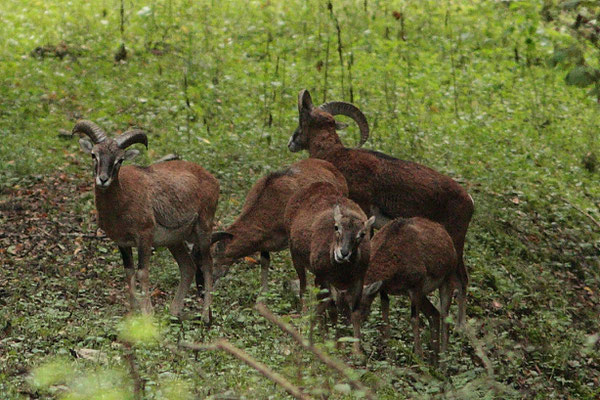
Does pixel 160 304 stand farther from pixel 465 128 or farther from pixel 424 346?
pixel 465 128

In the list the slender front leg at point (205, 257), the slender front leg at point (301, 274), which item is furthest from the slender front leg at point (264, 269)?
the slender front leg at point (301, 274)

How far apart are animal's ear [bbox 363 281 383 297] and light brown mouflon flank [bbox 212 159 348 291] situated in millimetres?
2098

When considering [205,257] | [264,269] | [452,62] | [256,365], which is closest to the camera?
[256,365]

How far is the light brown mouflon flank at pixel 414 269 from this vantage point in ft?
33.1

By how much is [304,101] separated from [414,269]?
14.1 feet

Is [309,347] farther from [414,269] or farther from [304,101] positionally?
[304,101]

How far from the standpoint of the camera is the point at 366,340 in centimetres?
1043

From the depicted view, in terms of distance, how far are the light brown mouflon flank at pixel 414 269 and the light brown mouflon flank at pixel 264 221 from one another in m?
1.61

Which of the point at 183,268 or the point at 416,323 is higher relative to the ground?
the point at 416,323

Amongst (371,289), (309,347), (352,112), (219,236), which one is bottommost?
(219,236)

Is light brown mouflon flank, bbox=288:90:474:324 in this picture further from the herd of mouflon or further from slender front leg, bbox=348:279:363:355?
slender front leg, bbox=348:279:363:355

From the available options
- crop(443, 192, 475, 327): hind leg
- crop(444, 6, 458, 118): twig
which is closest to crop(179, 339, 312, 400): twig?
crop(443, 192, 475, 327): hind leg

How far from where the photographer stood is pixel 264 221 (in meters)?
11.8

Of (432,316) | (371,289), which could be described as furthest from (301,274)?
(432,316)
